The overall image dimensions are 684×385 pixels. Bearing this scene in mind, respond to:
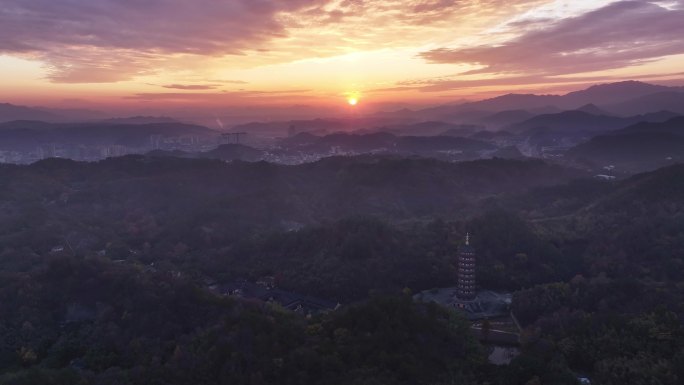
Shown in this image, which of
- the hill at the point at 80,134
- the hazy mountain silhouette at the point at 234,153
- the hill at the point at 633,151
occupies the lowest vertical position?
the hill at the point at 633,151

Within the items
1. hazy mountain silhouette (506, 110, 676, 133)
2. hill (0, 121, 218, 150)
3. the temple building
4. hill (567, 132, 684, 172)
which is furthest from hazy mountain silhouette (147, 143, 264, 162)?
hazy mountain silhouette (506, 110, 676, 133)

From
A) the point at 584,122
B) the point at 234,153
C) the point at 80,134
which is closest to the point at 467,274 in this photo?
the point at 234,153

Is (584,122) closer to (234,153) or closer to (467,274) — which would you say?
(234,153)

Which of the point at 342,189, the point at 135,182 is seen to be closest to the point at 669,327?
the point at 342,189

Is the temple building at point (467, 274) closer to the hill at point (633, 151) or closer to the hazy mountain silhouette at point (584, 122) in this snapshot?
the hill at point (633, 151)

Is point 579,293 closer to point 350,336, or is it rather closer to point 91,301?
point 350,336

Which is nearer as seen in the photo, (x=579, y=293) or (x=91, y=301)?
(x=91, y=301)

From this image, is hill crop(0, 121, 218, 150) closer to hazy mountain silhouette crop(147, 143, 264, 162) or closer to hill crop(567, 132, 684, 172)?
hazy mountain silhouette crop(147, 143, 264, 162)

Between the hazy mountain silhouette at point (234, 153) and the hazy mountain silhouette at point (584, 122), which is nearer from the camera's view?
the hazy mountain silhouette at point (234, 153)

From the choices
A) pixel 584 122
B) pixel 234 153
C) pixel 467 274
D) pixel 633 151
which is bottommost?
pixel 633 151

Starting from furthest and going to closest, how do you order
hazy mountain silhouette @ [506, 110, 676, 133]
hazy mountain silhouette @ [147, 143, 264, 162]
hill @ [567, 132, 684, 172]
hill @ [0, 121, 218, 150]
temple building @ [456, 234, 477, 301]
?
hazy mountain silhouette @ [506, 110, 676, 133] < hill @ [0, 121, 218, 150] < hazy mountain silhouette @ [147, 143, 264, 162] < hill @ [567, 132, 684, 172] < temple building @ [456, 234, 477, 301]

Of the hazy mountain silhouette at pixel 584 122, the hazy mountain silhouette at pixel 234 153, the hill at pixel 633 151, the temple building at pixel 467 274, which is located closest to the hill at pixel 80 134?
the hazy mountain silhouette at pixel 234 153
